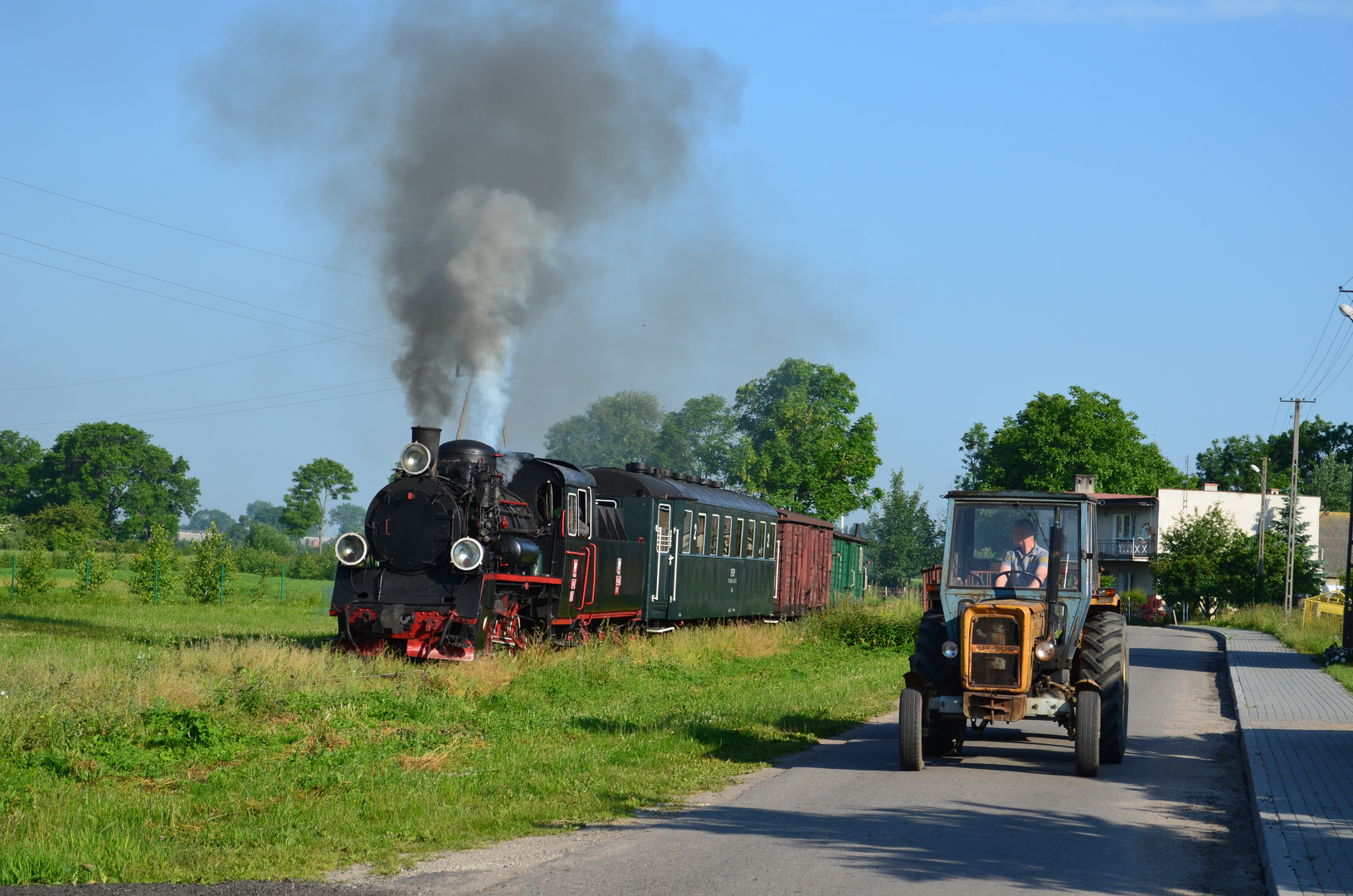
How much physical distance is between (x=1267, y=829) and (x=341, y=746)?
272 inches

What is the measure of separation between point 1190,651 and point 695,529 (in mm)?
13542

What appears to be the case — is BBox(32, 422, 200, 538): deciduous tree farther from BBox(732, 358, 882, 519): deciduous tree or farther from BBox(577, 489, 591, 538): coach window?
BBox(577, 489, 591, 538): coach window

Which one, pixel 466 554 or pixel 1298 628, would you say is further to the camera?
pixel 1298 628

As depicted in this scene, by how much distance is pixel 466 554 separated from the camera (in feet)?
52.1

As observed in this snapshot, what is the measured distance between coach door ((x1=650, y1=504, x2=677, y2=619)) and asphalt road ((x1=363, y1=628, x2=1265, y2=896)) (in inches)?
406

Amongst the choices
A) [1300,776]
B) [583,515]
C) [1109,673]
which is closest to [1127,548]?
[583,515]

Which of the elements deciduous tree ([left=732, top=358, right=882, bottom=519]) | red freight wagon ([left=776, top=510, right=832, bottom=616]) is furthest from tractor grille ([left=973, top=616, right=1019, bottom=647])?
deciduous tree ([left=732, top=358, right=882, bottom=519])

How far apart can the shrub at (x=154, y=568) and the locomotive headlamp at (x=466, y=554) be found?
20.0 metres

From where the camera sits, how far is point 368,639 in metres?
16.2

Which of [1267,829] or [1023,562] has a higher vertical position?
[1023,562]

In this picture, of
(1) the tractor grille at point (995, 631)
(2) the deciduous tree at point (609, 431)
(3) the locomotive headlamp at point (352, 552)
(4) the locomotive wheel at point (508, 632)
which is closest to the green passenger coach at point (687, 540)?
(4) the locomotive wheel at point (508, 632)

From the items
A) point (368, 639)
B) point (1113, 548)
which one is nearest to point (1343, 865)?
point (368, 639)

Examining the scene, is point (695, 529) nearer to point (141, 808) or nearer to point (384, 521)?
point (384, 521)

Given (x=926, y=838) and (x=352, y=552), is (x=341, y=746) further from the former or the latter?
(x=352, y=552)
